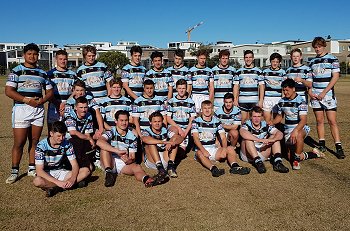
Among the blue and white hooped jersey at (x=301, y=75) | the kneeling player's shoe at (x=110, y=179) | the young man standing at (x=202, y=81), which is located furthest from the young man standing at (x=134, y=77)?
the blue and white hooped jersey at (x=301, y=75)

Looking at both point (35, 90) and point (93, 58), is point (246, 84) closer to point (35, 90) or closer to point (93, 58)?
point (93, 58)

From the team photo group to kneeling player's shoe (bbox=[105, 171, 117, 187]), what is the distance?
0.06ft

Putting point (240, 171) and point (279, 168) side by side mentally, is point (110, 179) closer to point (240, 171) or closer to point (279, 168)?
point (240, 171)

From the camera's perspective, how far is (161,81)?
6.87m

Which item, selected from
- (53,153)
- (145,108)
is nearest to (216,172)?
(145,108)

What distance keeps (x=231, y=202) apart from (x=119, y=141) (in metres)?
2.18

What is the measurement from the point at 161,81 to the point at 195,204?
10.2ft

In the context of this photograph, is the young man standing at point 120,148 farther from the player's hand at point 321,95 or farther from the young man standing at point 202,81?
the player's hand at point 321,95

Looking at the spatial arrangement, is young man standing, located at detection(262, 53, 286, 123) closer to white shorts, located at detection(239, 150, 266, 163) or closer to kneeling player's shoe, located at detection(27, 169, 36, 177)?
white shorts, located at detection(239, 150, 266, 163)

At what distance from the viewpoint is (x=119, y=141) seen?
567 centimetres

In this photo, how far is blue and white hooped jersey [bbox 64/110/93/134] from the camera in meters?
5.68

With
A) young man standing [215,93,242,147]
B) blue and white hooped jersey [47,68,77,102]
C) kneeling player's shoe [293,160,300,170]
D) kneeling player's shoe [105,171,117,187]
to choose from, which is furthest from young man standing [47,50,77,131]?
kneeling player's shoe [293,160,300,170]

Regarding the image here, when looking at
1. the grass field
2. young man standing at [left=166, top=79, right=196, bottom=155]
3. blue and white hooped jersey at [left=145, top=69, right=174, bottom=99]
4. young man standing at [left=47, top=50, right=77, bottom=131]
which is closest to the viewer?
the grass field

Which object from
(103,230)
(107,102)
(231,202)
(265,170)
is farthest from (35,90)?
(265,170)
